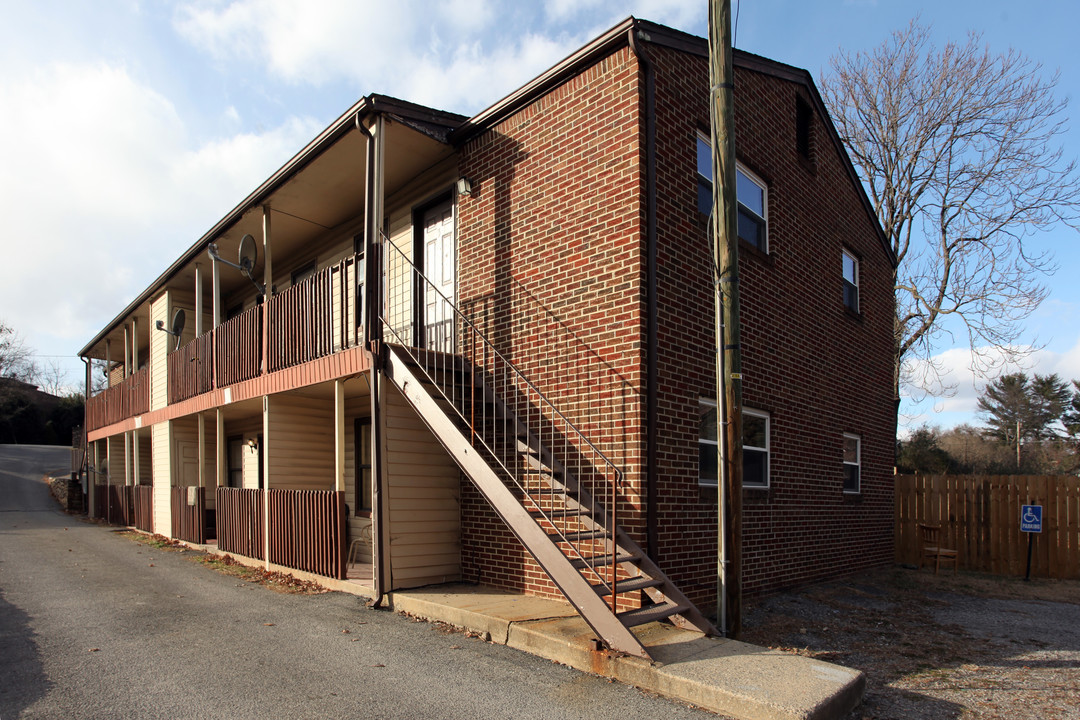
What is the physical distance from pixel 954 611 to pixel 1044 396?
53817 millimetres

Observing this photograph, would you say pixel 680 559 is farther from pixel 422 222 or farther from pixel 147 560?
pixel 147 560

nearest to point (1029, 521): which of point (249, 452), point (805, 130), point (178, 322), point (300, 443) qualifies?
point (805, 130)

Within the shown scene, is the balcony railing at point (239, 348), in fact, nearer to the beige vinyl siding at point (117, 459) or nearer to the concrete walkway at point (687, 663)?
the concrete walkway at point (687, 663)

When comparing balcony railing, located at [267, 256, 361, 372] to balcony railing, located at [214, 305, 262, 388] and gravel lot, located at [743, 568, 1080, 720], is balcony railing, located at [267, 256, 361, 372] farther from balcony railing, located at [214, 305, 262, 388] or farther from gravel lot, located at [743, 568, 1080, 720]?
gravel lot, located at [743, 568, 1080, 720]

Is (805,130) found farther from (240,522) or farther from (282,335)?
(240,522)

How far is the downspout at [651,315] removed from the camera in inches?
264

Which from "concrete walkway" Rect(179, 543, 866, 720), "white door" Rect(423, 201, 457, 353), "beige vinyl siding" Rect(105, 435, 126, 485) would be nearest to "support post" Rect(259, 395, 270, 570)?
"white door" Rect(423, 201, 457, 353)

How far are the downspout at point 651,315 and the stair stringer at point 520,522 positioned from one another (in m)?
1.27

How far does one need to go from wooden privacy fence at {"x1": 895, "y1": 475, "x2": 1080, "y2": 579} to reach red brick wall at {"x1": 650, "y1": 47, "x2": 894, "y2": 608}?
0.78 m

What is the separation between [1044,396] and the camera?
2040 inches

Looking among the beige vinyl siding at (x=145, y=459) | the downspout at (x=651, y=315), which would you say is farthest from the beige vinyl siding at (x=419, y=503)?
the beige vinyl siding at (x=145, y=459)

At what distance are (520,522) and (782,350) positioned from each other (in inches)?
197

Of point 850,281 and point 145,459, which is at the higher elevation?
point 850,281

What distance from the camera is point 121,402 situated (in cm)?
1853
